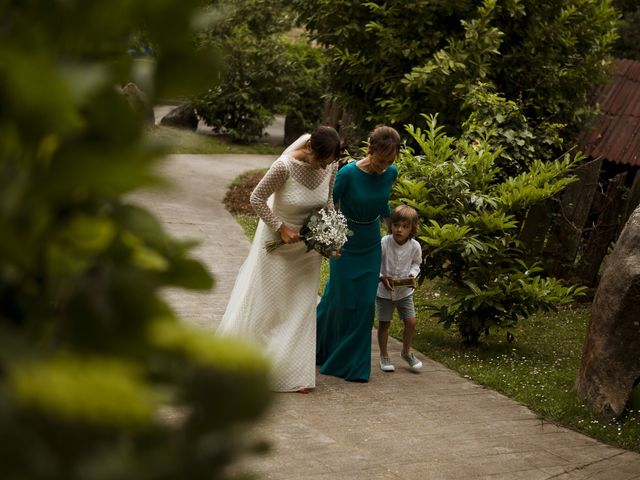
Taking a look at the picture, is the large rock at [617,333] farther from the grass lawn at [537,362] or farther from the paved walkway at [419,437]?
the paved walkway at [419,437]

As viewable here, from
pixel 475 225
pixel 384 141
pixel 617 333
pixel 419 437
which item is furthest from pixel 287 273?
pixel 617 333

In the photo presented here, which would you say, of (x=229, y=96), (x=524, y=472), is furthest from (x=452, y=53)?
(x=229, y=96)

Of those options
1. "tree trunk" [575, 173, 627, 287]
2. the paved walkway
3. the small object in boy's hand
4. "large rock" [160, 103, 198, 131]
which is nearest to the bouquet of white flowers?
the small object in boy's hand

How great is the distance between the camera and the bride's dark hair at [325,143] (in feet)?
23.0

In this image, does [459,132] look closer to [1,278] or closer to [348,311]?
[348,311]

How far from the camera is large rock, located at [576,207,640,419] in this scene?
Result: 698 centimetres

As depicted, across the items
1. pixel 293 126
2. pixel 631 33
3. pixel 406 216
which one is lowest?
pixel 293 126

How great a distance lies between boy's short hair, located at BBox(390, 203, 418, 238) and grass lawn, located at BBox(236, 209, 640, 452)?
4.22 ft

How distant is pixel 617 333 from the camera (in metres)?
7.06

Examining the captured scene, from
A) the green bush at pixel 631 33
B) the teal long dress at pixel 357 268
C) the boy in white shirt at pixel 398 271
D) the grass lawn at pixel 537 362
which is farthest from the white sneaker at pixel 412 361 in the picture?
the green bush at pixel 631 33

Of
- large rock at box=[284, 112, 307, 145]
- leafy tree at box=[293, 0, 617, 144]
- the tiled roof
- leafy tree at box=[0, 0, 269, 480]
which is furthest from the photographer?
large rock at box=[284, 112, 307, 145]

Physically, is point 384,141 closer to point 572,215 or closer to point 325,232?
point 325,232

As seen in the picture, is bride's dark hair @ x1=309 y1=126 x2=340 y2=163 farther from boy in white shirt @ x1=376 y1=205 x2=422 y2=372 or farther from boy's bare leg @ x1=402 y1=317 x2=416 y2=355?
boy's bare leg @ x1=402 y1=317 x2=416 y2=355

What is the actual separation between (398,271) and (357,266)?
40 cm
